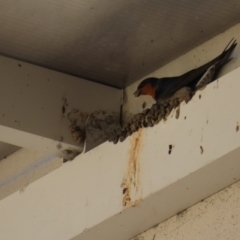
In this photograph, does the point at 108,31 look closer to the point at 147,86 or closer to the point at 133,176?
the point at 147,86

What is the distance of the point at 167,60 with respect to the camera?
174 inches

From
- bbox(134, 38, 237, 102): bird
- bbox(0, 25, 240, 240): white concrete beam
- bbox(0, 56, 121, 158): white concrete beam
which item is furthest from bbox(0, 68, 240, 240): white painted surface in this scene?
bbox(134, 38, 237, 102): bird

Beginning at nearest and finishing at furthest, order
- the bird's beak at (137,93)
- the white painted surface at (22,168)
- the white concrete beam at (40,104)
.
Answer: the white concrete beam at (40,104) → the bird's beak at (137,93) → the white painted surface at (22,168)

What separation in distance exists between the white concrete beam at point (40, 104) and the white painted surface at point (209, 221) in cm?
80

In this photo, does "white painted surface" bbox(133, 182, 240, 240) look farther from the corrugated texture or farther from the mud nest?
the corrugated texture

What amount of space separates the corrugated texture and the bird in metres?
0.10

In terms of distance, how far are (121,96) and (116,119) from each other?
15 centimetres

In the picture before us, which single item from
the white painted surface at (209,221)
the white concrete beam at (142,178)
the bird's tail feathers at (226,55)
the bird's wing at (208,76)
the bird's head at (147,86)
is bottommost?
the white painted surface at (209,221)

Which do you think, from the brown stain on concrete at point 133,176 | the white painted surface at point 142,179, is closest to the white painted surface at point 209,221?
the white painted surface at point 142,179

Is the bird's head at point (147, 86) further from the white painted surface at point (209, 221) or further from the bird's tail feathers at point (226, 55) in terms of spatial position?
the white painted surface at point (209, 221)

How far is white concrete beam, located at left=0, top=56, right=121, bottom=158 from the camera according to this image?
420 cm

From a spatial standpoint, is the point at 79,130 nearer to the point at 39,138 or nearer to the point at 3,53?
the point at 39,138

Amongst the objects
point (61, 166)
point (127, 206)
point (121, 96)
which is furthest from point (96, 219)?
point (121, 96)

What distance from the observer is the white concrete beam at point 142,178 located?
11.2 ft
